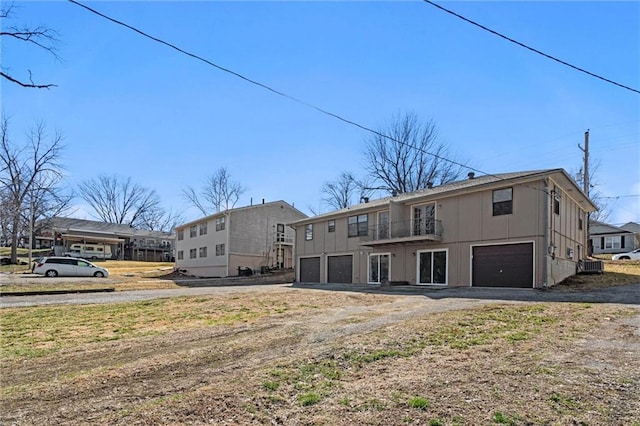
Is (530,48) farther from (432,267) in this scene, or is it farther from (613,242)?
(613,242)

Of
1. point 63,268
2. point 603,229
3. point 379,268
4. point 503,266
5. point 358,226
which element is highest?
point 603,229

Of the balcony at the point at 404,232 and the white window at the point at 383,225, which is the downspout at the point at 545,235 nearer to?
the balcony at the point at 404,232

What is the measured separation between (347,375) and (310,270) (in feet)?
82.8

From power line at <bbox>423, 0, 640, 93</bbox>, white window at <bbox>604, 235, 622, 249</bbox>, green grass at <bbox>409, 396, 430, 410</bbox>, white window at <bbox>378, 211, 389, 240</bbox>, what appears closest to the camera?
green grass at <bbox>409, 396, 430, 410</bbox>

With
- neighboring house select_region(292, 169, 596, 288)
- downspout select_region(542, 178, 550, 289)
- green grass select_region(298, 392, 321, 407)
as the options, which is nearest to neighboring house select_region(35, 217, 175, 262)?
neighboring house select_region(292, 169, 596, 288)

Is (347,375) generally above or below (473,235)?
below

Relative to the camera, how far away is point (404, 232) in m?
22.9

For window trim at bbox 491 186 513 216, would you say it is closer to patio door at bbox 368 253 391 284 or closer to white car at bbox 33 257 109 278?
patio door at bbox 368 253 391 284

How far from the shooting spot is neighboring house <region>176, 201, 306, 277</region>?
36.1m

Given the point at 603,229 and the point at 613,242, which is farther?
the point at 603,229

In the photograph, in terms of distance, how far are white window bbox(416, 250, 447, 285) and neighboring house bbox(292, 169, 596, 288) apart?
1.9 inches

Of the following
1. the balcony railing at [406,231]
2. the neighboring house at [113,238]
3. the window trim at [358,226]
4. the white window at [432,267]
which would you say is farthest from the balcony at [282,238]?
the neighboring house at [113,238]

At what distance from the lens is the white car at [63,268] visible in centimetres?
2930

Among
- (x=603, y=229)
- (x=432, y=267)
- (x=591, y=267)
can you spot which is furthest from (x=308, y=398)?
(x=603, y=229)
